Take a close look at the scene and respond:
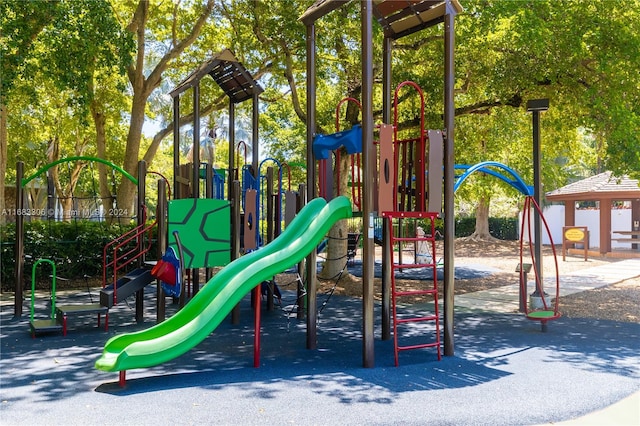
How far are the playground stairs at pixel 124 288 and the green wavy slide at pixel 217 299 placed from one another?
2324mm

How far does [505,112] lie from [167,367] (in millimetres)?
11985

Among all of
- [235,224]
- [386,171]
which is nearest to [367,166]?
[386,171]

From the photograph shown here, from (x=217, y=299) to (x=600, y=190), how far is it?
21.1 metres

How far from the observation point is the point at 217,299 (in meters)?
6.04

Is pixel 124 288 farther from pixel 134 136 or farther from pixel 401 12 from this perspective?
pixel 134 136

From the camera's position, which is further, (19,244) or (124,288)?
(19,244)

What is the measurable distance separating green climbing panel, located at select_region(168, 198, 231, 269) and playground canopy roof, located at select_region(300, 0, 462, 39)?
3185mm

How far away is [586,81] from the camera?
1068 centimetres

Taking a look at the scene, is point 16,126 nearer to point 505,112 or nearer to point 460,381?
point 505,112

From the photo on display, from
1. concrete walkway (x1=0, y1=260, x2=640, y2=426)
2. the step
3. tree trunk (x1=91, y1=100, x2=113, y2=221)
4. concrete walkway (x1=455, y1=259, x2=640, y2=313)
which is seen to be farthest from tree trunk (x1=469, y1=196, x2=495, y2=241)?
the step

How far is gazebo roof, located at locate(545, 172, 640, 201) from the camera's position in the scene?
22.4 m

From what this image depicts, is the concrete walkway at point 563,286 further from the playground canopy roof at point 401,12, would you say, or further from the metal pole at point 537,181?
the playground canopy roof at point 401,12

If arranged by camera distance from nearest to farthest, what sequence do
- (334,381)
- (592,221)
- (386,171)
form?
(334,381) < (386,171) < (592,221)

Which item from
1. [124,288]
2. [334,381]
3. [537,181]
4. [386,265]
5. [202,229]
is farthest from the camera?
[537,181]
